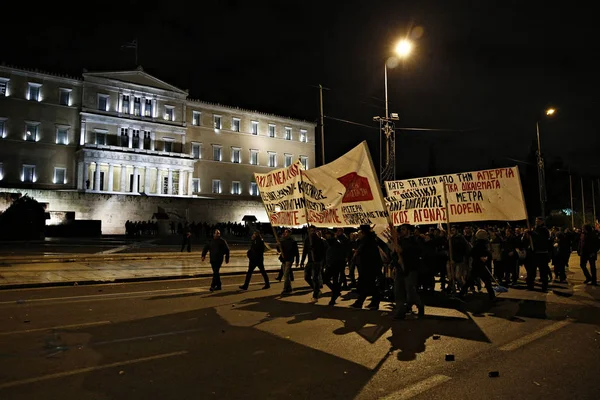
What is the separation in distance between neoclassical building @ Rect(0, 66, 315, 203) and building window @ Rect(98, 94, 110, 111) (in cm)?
12

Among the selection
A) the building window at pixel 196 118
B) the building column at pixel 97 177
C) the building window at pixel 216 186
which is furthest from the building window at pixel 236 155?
the building column at pixel 97 177

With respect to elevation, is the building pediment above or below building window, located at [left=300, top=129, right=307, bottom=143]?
above

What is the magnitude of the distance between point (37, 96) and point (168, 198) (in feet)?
64.1

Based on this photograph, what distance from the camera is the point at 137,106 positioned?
60656 mm

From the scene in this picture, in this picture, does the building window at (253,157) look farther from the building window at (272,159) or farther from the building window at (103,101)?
the building window at (103,101)

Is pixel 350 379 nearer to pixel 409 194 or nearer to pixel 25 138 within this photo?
pixel 409 194

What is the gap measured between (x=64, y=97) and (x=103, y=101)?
14.4 feet

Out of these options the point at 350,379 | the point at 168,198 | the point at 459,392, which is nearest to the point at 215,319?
the point at 350,379

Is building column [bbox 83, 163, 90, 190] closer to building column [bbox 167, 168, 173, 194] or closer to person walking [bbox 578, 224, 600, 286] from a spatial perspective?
building column [bbox 167, 168, 173, 194]

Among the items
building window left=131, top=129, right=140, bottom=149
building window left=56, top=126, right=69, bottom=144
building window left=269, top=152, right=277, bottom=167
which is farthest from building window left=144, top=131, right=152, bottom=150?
building window left=269, top=152, right=277, bottom=167

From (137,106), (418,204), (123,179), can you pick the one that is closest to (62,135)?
(123,179)

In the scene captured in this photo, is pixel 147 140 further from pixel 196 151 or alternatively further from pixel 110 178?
pixel 110 178

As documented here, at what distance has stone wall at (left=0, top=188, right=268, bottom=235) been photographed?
47.5 m

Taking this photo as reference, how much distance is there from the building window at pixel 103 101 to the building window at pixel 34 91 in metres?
6.47
